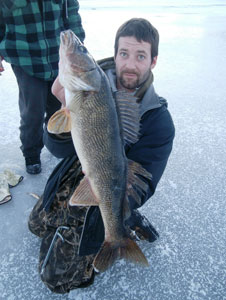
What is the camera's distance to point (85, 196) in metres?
1.54

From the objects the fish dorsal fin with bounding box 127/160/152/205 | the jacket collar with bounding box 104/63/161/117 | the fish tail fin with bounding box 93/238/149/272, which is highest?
the jacket collar with bounding box 104/63/161/117

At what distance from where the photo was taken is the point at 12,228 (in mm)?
2150

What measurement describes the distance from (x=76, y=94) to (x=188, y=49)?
6.95 m

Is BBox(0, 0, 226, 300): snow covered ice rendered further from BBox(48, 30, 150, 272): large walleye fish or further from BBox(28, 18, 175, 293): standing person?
BBox(48, 30, 150, 272): large walleye fish

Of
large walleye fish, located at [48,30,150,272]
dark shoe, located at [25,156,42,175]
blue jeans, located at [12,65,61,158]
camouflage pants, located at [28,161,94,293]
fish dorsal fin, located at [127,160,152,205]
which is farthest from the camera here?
dark shoe, located at [25,156,42,175]

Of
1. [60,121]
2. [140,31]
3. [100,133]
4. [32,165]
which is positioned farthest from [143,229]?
[140,31]

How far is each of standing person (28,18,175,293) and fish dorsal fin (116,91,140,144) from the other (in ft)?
0.22

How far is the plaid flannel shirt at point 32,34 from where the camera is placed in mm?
2285

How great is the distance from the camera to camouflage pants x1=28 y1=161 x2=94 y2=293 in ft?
5.69

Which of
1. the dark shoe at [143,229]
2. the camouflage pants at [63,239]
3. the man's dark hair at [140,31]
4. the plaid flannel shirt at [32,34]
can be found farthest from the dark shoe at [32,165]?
the man's dark hair at [140,31]

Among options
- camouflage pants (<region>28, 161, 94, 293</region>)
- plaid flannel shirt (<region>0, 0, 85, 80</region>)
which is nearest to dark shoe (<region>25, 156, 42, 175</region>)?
camouflage pants (<region>28, 161, 94, 293</region>)

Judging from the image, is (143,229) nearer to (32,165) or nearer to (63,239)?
(63,239)

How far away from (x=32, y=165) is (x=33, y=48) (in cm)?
114

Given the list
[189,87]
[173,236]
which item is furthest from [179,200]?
[189,87]
